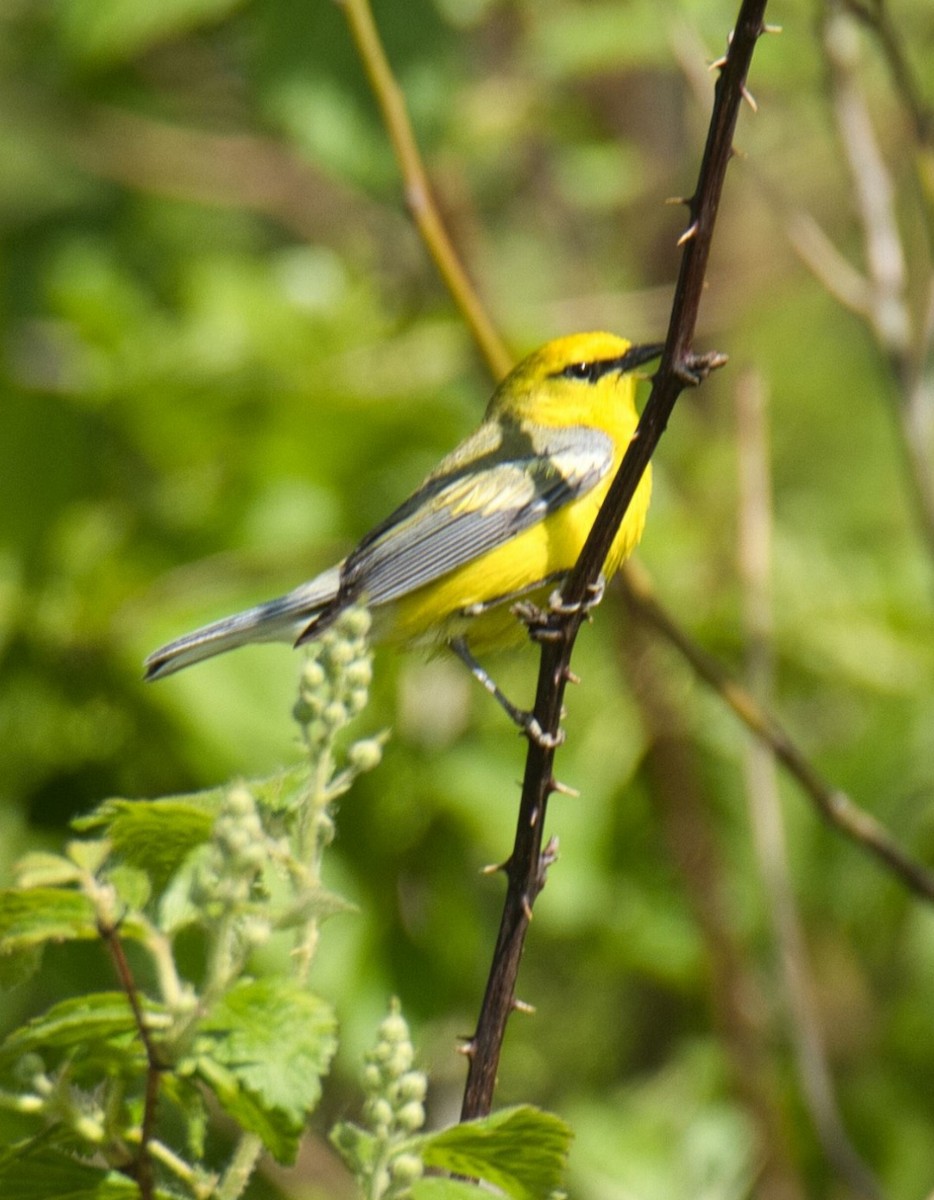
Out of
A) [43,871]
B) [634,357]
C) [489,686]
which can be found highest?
[634,357]

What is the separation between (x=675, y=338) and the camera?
6.26ft

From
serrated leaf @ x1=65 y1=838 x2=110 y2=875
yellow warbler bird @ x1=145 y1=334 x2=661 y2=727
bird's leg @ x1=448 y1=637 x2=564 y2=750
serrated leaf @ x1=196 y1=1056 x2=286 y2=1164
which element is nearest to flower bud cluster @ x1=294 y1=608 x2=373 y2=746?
serrated leaf @ x1=65 y1=838 x2=110 y2=875

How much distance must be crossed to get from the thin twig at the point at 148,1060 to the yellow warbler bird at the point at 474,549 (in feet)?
6.50

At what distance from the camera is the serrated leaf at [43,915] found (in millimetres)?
1467

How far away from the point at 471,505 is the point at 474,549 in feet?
0.57

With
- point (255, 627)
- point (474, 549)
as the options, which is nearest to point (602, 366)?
point (474, 549)

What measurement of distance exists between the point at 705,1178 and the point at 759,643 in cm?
114

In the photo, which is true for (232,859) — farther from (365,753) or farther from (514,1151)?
(514,1151)

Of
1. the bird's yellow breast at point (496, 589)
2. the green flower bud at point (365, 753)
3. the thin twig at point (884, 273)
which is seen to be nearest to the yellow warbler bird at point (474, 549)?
the bird's yellow breast at point (496, 589)

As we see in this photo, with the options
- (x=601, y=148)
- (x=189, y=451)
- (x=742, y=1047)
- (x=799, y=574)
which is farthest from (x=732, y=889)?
(x=601, y=148)

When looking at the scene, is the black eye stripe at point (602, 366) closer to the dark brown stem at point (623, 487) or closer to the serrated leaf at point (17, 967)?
the dark brown stem at point (623, 487)

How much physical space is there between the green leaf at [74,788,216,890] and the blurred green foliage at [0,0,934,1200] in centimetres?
186

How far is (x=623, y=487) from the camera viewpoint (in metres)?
2.06

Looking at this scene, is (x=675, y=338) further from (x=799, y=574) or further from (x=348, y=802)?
(x=799, y=574)
